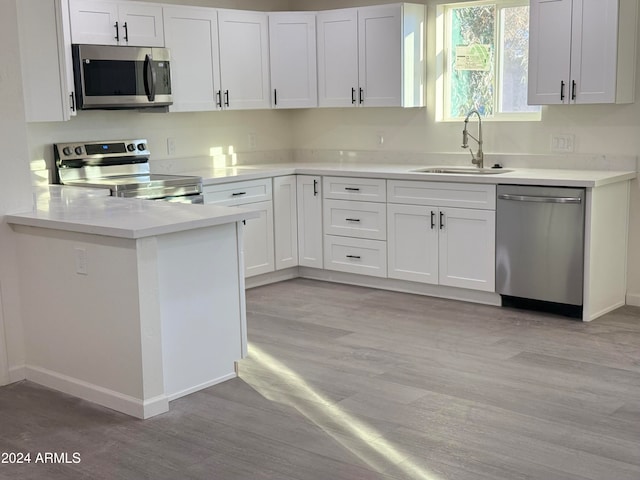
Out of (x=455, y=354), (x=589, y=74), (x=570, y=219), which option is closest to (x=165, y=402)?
(x=455, y=354)

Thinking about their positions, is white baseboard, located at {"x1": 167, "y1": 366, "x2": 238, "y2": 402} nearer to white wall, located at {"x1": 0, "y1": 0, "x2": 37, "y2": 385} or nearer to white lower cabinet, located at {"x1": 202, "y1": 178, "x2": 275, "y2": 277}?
white wall, located at {"x1": 0, "y1": 0, "x2": 37, "y2": 385}

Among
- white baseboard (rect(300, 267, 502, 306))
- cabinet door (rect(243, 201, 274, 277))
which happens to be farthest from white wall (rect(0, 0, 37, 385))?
white baseboard (rect(300, 267, 502, 306))

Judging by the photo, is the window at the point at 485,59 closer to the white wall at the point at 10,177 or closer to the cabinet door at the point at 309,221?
the cabinet door at the point at 309,221

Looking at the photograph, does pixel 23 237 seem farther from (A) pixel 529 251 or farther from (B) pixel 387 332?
(A) pixel 529 251

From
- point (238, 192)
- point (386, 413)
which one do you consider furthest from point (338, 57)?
point (386, 413)

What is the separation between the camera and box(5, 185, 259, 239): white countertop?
3426mm

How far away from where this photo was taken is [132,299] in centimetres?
343

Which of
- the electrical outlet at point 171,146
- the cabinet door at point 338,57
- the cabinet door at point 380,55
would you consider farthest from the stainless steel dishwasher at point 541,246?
the electrical outlet at point 171,146

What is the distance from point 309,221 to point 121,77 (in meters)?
1.79

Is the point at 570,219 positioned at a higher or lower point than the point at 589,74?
lower

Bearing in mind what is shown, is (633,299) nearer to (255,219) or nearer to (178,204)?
(255,219)

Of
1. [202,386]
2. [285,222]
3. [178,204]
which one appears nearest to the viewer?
[202,386]

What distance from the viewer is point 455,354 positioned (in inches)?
170

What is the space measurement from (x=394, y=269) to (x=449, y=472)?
2889 millimetres
